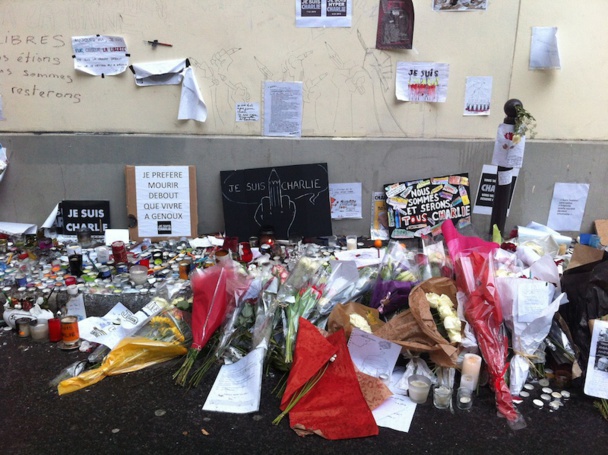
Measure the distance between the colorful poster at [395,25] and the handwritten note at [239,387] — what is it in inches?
112

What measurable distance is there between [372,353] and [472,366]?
55 cm

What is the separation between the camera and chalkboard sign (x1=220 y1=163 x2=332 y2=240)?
182 inches

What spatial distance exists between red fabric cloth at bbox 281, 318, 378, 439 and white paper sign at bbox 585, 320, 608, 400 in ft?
4.08

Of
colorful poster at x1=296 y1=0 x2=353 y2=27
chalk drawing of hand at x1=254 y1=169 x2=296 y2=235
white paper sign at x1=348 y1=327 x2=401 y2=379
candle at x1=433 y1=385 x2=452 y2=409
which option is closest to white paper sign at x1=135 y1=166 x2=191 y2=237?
chalk drawing of hand at x1=254 y1=169 x2=296 y2=235

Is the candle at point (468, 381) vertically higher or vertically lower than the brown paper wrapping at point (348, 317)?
lower

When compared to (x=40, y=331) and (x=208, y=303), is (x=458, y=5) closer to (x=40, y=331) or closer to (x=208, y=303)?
(x=208, y=303)

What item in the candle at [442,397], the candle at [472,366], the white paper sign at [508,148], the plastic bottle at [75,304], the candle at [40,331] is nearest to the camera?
the candle at [442,397]

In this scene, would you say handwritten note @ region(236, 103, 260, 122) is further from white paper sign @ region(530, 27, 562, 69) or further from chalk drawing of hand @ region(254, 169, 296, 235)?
white paper sign @ region(530, 27, 562, 69)

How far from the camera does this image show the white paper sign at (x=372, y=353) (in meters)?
2.91

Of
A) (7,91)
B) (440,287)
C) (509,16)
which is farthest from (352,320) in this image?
(7,91)

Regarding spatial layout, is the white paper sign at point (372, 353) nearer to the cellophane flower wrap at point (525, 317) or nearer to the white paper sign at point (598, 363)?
the cellophane flower wrap at point (525, 317)

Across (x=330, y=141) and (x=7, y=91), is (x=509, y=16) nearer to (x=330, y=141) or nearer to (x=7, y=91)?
(x=330, y=141)

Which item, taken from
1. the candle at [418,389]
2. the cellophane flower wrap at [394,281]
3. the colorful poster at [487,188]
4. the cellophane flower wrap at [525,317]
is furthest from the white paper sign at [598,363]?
the colorful poster at [487,188]

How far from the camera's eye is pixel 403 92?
14.6 feet
